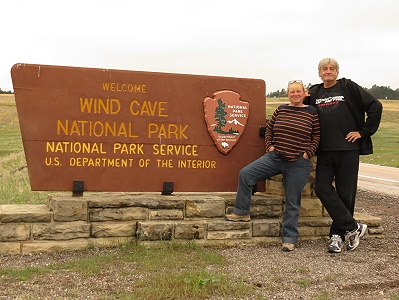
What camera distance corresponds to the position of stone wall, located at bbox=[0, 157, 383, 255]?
5.08 meters

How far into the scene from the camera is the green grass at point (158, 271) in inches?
151

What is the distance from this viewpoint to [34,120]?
533 cm

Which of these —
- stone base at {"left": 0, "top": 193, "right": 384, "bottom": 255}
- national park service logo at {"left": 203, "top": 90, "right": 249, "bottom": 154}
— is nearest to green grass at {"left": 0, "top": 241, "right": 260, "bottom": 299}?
stone base at {"left": 0, "top": 193, "right": 384, "bottom": 255}

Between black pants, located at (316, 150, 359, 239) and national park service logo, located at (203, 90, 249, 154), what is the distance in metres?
1.07

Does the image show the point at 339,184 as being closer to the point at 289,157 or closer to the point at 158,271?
the point at 289,157

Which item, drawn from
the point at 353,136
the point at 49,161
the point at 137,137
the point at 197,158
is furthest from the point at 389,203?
the point at 49,161

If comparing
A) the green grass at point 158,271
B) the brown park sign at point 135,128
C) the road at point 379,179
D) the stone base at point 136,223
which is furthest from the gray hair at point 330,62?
the road at point 379,179

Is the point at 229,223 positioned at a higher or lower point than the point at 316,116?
lower

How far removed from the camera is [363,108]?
5465 millimetres

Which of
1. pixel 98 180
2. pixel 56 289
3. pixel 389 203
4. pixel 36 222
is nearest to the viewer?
pixel 56 289

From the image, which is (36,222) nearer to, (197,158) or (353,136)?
(197,158)

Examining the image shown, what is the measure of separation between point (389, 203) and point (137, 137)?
19.8 ft

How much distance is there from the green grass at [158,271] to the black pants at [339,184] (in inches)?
59.7

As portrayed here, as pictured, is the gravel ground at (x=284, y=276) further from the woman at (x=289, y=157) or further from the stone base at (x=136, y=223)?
the woman at (x=289, y=157)
